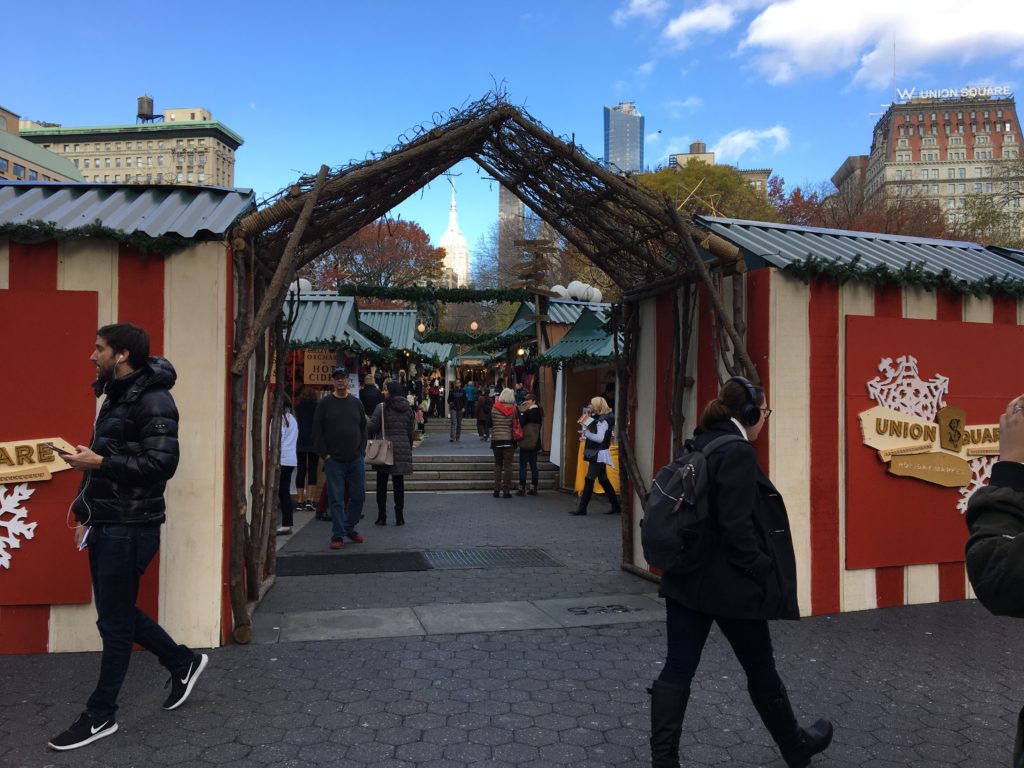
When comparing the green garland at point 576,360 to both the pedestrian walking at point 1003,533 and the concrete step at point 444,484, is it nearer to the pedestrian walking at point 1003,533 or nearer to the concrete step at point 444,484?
the concrete step at point 444,484

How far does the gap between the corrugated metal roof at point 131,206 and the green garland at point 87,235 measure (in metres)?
0.04

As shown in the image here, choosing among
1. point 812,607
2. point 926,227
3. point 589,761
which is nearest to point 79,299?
point 589,761

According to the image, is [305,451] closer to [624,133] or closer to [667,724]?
[667,724]

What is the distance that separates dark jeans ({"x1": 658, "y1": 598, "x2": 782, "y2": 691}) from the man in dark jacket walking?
2.52 metres

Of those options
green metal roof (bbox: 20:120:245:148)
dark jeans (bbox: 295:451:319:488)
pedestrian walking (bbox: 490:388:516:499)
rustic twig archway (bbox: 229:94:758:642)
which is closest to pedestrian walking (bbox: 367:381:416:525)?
dark jeans (bbox: 295:451:319:488)

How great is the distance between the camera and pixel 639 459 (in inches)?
292

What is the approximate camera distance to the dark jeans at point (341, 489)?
8359 mm

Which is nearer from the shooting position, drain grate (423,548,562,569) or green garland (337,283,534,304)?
drain grate (423,548,562,569)

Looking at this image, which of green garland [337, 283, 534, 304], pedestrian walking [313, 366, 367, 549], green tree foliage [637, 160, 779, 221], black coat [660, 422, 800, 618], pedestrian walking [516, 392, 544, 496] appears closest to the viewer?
black coat [660, 422, 800, 618]

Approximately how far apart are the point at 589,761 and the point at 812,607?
3.09 metres

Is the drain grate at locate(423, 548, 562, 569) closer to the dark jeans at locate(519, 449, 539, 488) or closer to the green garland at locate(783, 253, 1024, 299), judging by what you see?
the green garland at locate(783, 253, 1024, 299)

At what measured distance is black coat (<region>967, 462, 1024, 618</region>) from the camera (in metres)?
1.70

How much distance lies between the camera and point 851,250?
21.5 ft

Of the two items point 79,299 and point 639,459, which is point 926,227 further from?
point 79,299
